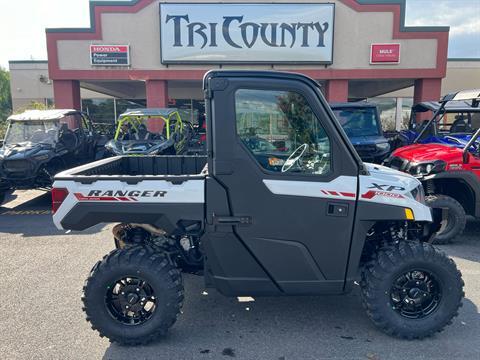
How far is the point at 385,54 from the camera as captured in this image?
14.2 metres

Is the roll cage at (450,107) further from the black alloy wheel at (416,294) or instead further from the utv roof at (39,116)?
the utv roof at (39,116)

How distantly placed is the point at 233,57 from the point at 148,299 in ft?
41.5

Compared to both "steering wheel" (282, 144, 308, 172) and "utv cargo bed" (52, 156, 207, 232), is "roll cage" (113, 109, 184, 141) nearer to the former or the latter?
"utv cargo bed" (52, 156, 207, 232)

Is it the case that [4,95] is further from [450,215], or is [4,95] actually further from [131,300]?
[450,215]

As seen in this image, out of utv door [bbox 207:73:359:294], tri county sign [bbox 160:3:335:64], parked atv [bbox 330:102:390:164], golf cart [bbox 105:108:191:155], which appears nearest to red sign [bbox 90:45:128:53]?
tri county sign [bbox 160:3:335:64]

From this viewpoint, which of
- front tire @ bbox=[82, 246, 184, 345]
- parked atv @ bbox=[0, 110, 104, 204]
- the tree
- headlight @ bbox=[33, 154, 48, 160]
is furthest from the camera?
the tree

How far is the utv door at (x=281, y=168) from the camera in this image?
112 inches

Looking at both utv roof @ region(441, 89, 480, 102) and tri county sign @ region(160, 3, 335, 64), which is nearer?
utv roof @ region(441, 89, 480, 102)

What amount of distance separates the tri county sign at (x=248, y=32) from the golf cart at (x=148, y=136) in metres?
4.22

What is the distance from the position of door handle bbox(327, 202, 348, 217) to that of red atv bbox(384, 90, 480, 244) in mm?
2956

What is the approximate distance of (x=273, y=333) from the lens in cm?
322

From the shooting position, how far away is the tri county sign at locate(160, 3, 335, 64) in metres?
14.0

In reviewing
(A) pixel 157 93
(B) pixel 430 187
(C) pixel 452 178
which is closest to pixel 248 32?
(A) pixel 157 93

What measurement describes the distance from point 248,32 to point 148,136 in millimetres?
6576
